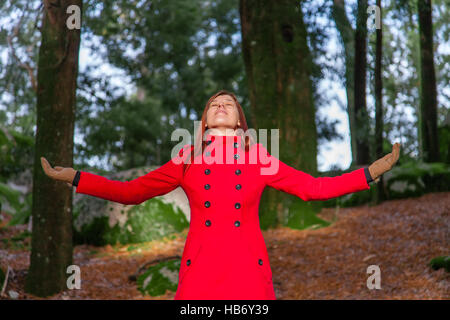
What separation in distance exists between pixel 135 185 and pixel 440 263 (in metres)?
4.82

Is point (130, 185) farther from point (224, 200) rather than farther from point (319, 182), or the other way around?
point (319, 182)

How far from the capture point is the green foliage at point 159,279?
6.70 metres

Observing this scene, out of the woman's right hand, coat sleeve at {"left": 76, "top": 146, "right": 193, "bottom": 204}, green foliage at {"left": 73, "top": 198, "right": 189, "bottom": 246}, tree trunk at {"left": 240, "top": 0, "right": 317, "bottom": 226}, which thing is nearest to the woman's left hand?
coat sleeve at {"left": 76, "top": 146, "right": 193, "bottom": 204}

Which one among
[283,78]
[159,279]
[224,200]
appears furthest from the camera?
[283,78]

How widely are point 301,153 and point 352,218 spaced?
1.76 meters

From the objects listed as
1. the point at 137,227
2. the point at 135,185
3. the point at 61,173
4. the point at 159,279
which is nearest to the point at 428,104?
the point at 137,227

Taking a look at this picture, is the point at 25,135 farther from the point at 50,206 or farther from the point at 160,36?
the point at 50,206

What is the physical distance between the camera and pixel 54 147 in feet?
20.2

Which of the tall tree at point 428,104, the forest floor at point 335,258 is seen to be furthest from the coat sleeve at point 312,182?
the tall tree at point 428,104

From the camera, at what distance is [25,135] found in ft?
42.4

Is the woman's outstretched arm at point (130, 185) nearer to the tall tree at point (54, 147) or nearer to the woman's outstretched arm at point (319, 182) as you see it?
the woman's outstretched arm at point (319, 182)

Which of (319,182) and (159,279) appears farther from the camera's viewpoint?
(159,279)

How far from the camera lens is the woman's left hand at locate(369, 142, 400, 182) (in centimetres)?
287

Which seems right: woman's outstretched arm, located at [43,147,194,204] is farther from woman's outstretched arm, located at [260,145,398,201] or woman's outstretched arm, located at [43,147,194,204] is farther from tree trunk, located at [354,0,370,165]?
tree trunk, located at [354,0,370,165]
